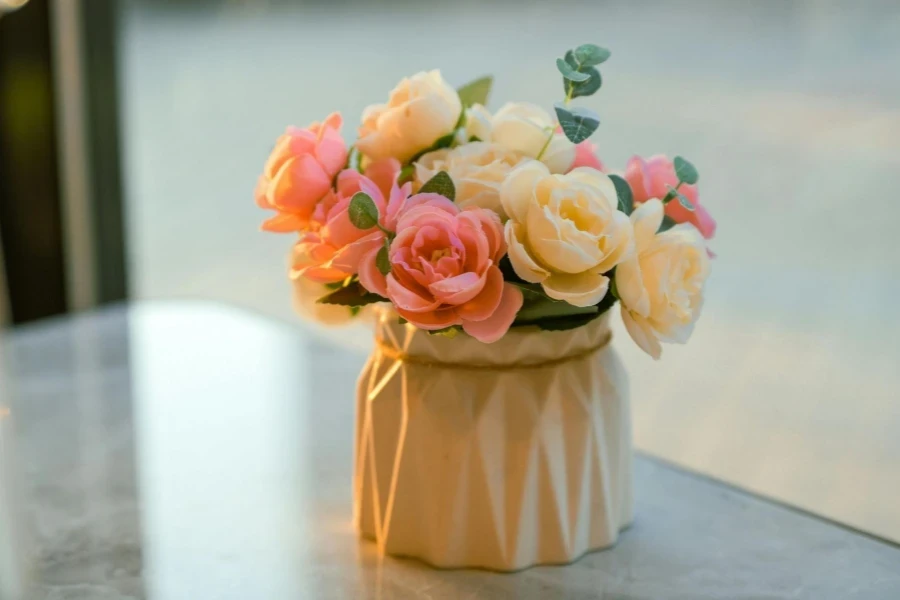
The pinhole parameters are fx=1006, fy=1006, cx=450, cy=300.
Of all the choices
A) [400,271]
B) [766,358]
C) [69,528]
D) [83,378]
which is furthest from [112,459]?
[766,358]

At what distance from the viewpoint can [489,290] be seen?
0.69m

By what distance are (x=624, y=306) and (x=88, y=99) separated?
150cm

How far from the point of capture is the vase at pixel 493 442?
0.78m

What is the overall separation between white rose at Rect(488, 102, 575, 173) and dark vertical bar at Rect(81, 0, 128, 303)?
Answer: 4.46 ft

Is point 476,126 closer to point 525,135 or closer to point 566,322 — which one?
point 525,135

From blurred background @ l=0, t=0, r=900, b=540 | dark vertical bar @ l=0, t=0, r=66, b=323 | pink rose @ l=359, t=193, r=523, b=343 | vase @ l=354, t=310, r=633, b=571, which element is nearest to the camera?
pink rose @ l=359, t=193, r=523, b=343

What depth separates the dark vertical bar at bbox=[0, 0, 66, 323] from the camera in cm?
187

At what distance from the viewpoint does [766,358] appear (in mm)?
1161

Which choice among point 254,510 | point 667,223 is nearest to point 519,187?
point 667,223

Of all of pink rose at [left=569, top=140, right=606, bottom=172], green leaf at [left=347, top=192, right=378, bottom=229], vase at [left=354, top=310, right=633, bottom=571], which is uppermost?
pink rose at [left=569, top=140, right=606, bottom=172]

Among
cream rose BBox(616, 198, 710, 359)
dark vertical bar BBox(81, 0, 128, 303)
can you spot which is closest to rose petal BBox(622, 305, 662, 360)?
cream rose BBox(616, 198, 710, 359)

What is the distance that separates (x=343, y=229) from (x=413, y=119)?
112mm

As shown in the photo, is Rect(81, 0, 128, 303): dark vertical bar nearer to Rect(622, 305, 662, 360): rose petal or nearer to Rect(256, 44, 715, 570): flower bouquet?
Rect(256, 44, 715, 570): flower bouquet

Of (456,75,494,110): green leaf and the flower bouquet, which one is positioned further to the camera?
(456,75,494,110): green leaf
